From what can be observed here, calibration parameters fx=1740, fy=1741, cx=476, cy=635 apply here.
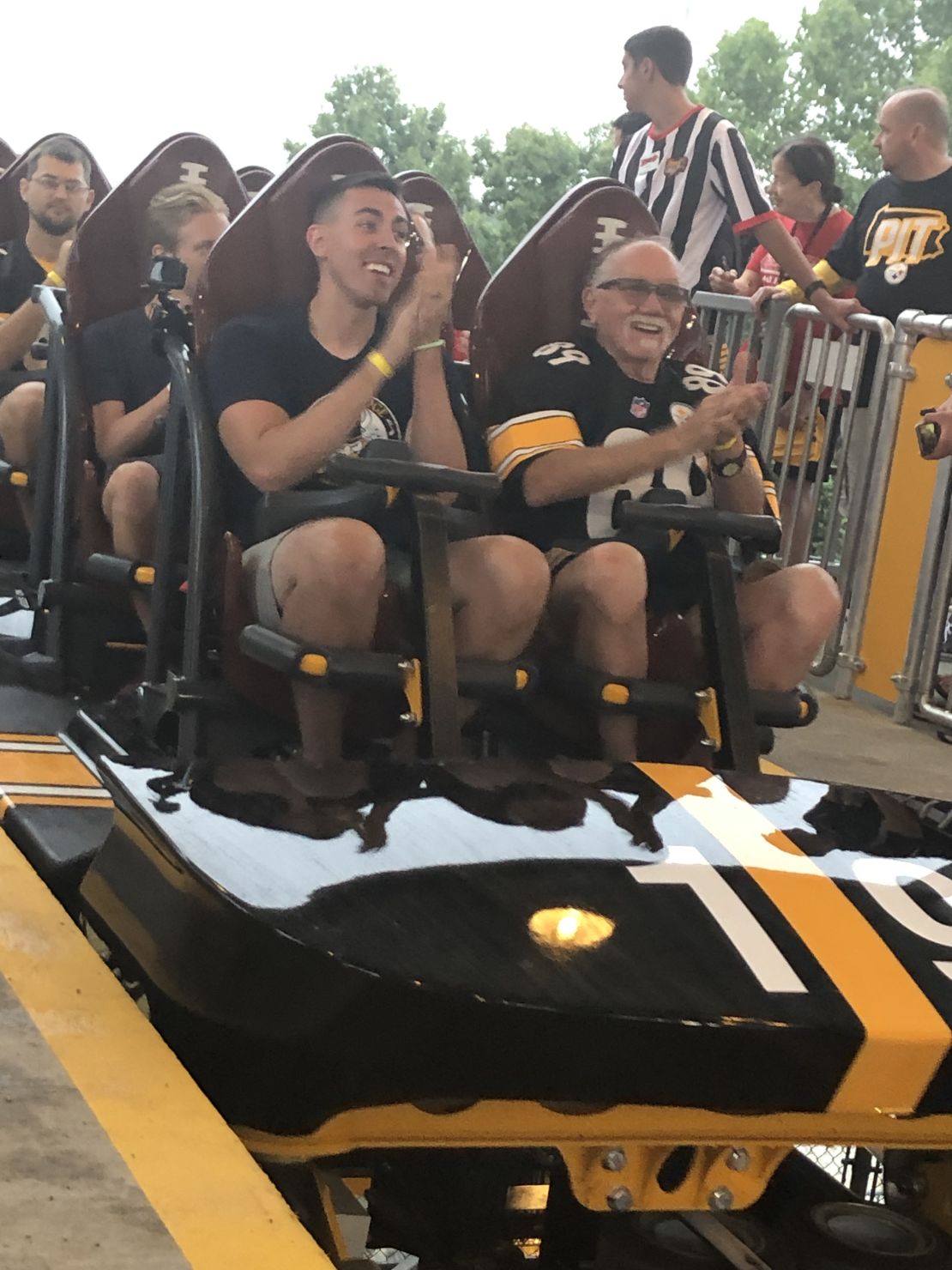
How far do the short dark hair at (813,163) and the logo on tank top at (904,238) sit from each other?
1.67 feet

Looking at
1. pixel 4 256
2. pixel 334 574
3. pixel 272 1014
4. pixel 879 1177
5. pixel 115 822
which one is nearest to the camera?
pixel 272 1014

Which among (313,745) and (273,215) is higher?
(273,215)

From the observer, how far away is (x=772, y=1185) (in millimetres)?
1875

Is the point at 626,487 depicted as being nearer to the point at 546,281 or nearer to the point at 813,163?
the point at 546,281

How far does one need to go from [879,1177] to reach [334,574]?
1029 mm

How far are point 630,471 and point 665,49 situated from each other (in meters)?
2.29

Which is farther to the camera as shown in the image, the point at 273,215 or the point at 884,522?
the point at 884,522

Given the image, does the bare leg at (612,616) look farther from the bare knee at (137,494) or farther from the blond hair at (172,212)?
the blond hair at (172,212)

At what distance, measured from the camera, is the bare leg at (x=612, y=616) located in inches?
97.4

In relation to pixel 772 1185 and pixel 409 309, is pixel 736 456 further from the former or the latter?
pixel 772 1185

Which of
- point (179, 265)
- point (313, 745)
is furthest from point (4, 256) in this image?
point (313, 745)

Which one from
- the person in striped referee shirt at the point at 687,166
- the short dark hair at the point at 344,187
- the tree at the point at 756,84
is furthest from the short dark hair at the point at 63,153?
the tree at the point at 756,84

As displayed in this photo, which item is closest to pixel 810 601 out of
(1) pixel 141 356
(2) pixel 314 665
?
(2) pixel 314 665

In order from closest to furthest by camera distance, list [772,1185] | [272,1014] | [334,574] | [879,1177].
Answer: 1. [272,1014]
2. [772,1185]
3. [879,1177]
4. [334,574]
